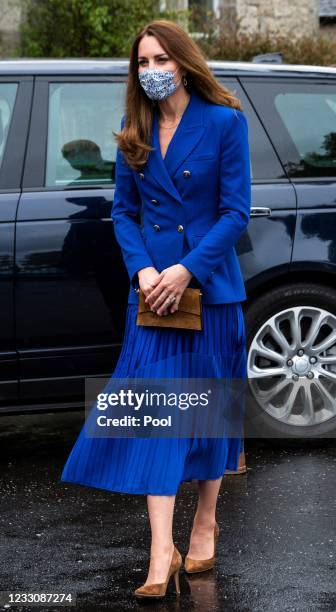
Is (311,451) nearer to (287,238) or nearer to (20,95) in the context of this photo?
(287,238)

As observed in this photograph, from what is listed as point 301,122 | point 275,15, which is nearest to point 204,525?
point 301,122

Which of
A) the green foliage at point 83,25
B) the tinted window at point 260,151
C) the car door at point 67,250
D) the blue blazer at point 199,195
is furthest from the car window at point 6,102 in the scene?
the green foliage at point 83,25

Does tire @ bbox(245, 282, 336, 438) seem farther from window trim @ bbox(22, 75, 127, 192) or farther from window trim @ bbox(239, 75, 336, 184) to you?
window trim @ bbox(22, 75, 127, 192)

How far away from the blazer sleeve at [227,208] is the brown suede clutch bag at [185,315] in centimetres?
7

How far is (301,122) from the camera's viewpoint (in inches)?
237

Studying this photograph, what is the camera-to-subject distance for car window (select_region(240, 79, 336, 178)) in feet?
19.4

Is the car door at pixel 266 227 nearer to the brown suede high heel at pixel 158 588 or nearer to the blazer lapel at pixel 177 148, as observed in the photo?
the blazer lapel at pixel 177 148

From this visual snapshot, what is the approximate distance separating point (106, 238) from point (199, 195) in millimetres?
1387

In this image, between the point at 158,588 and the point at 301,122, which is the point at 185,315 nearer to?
the point at 158,588

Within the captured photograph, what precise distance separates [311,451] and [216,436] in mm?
1893

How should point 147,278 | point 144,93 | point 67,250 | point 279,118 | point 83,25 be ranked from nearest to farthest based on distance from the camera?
point 147,278, point 144,93, point 67,250, point 279,118, point 83,25

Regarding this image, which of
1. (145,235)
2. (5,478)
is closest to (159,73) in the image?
(145,235)

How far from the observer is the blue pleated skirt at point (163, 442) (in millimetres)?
4078

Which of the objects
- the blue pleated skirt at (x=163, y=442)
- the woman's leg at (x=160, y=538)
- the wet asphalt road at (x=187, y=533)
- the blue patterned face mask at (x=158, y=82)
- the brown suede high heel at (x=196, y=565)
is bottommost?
the wet asphalt road at (x=187, y=533)
